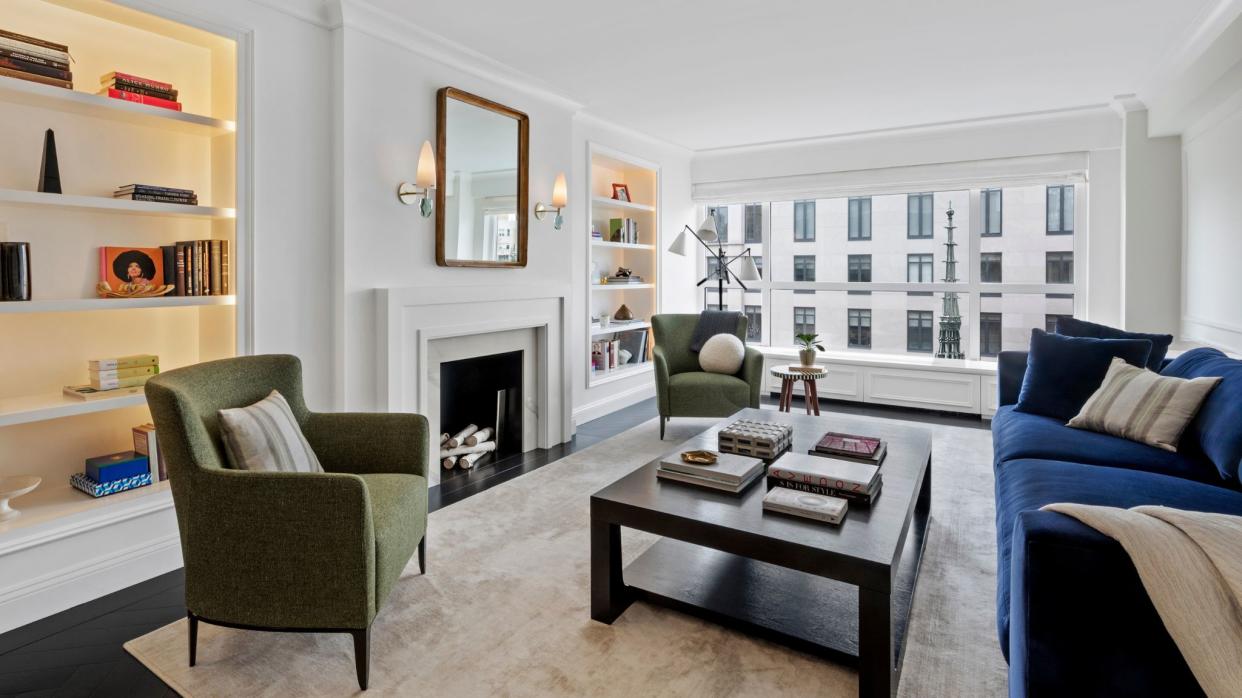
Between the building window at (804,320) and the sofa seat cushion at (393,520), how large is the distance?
471 cm

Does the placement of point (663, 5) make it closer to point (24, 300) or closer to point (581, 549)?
point (581, 549)

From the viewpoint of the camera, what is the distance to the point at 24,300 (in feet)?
7.25

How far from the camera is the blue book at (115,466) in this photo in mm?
2455

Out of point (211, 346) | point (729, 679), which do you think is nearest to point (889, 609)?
point (729, 679)

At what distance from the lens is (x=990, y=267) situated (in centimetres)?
550

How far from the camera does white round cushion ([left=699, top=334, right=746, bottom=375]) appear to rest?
4.62 metres

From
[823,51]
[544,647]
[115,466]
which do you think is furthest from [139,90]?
[823,51]

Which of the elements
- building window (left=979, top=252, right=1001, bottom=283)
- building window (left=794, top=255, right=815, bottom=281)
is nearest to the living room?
building window (left=979, top=252, right=1001, bottom=283)

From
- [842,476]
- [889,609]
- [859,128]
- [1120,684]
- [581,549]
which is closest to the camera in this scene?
[1120,684]

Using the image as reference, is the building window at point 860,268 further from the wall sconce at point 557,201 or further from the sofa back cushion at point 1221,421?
the sofa back cushion at point 1221,421

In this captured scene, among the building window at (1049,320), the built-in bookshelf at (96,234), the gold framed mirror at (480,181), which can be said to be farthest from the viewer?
the building window at (1049,320)

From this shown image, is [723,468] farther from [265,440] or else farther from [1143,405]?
[1143,405]

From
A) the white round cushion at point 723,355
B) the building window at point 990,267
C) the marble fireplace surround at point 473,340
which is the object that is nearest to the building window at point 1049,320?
the building window at point 990,267

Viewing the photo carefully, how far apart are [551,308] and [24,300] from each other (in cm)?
265
